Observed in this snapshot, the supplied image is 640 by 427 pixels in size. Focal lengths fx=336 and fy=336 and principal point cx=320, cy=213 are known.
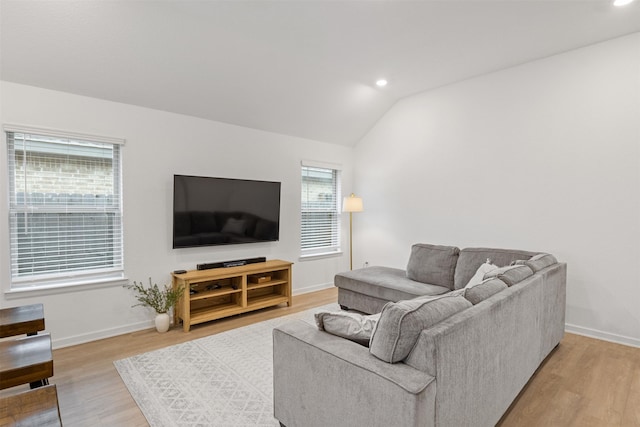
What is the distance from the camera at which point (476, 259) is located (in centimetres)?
364

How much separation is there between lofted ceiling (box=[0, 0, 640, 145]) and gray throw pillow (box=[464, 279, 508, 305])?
2.29 metres

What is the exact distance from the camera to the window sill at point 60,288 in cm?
295

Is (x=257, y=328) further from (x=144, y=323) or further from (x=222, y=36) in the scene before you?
(x=222, y=36)

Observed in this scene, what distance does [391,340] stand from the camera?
58.7 inches

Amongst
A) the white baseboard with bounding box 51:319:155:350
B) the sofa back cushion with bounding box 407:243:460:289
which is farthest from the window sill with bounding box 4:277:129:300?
the sofa back cushion with bounding box 407:243:460:289

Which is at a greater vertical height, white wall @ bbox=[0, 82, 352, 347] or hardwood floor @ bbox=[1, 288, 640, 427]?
white wall @ bbox=[0, 82, 352, 347]

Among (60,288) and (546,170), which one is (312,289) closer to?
(60,288)

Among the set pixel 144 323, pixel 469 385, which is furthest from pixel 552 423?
pixel 144 323

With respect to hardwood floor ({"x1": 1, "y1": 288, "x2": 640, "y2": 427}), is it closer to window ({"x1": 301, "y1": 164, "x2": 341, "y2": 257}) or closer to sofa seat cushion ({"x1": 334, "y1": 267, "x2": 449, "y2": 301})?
sofa seat cushion ({"x1": 334, "y1": 267, "x2": 449, "y2": 301})

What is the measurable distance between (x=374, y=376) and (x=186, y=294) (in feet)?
8.72

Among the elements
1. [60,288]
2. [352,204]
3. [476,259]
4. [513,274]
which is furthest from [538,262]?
[60,288]

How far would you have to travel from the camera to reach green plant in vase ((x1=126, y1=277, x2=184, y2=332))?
3.52 metres

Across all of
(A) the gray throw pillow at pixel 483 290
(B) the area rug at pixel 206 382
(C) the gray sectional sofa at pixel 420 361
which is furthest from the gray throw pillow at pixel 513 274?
(B) the area rug at pixel 206 382

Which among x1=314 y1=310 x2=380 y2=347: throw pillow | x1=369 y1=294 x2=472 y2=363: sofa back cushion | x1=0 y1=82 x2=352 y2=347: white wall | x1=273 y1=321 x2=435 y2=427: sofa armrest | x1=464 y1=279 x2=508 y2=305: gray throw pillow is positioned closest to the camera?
x1=273 y1=321 x2=435 y2=427: sofa armrest
